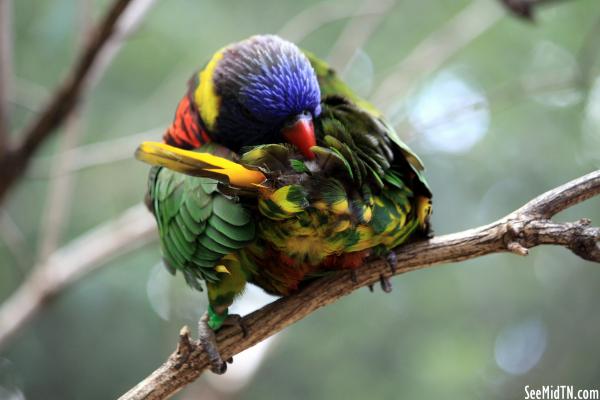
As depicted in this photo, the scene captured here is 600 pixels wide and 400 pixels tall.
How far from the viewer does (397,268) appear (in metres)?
1.85

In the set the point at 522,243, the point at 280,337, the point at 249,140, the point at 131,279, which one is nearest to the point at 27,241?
the point at 131,279

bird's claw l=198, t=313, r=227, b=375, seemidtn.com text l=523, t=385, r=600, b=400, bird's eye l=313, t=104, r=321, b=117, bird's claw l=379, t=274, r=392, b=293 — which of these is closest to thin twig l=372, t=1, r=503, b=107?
bird's eye l=313, t=104, r=321, b=117

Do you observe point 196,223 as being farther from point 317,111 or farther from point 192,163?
point 317,111

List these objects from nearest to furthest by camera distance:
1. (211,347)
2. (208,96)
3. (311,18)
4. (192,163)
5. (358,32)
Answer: (192,163) < (211,347) < (208,96) < (358,32) < (311,18)

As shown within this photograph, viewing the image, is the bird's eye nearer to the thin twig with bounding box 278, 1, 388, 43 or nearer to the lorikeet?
the lorikeet

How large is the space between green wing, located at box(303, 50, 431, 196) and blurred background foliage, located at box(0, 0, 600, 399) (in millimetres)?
1457

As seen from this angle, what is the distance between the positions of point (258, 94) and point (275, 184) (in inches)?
27.2

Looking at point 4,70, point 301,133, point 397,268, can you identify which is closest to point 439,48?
point 301,133

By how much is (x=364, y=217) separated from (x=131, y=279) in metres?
3.08

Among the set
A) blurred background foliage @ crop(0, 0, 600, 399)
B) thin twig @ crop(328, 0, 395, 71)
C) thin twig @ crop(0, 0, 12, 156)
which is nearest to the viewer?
thin twig @ crop(0, 0, 12, 156)

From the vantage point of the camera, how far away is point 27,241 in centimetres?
466

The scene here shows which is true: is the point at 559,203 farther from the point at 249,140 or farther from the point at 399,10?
the point at 399,10

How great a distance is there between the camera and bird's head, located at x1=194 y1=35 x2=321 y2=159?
2.02 meters

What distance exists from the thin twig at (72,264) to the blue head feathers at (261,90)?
4.54ft
